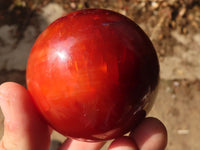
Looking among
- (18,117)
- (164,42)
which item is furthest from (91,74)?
(164,42)

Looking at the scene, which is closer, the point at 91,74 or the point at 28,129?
the point at 91,74

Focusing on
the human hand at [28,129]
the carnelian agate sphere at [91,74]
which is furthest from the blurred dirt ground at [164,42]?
the carnelian agate sphere at [91,74]

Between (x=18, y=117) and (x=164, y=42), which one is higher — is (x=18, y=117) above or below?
above

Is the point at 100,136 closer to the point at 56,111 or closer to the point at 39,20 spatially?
the point at 56,111

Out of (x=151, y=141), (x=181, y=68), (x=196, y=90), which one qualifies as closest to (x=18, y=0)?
(x=181, y=68)

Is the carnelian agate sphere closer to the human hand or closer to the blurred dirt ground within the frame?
the human hand

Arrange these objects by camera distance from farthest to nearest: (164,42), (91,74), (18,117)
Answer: (164,42)
(18,117)
(91,74)

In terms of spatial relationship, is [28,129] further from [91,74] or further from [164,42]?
[164,42]

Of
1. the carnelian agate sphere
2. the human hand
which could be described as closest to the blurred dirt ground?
the human hand
